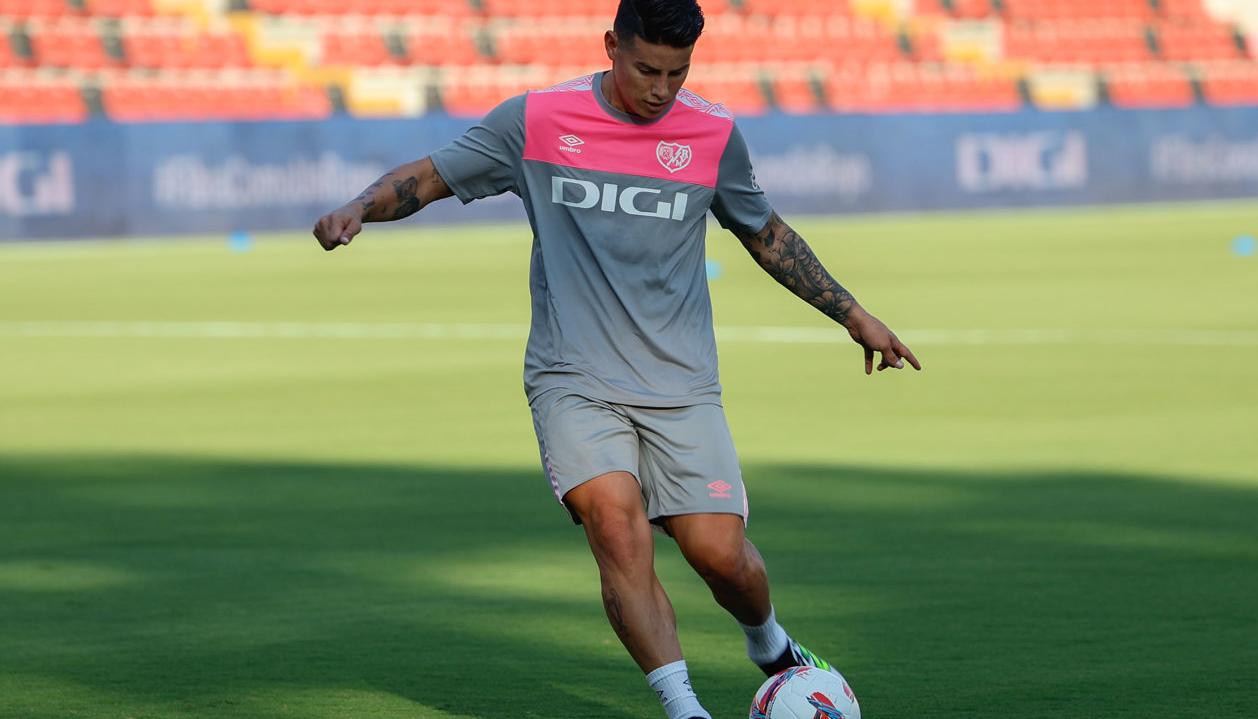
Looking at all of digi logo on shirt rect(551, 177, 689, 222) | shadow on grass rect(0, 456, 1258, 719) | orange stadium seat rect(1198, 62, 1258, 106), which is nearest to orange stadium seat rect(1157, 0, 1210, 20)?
orange stadium seat rect(1198, 62, 1258, 106)

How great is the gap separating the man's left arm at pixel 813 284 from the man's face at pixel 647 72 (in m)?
0.55

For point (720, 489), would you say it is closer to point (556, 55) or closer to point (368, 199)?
point (368, 199)

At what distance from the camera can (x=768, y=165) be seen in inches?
1494

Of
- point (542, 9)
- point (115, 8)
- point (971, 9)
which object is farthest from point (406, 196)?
point (971, 9)

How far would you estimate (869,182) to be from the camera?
39.1 m

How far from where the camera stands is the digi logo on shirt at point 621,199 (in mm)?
5883

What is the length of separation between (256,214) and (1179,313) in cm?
1695

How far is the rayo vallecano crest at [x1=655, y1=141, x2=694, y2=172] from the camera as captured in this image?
233 inches

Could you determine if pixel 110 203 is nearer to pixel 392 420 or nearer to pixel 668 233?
pixel 392 420

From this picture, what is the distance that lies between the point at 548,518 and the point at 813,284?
11.9 ft

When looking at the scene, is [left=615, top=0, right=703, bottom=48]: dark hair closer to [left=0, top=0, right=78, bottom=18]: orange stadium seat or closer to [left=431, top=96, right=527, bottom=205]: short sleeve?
[left=431, top=96, right=527, bottom=205]: short sleeve

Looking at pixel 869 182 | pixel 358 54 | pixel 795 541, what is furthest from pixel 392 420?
pixel 358 54

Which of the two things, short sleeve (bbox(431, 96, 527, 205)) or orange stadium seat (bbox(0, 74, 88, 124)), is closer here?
short sleeve (bbox(431, 96, 527, 205))

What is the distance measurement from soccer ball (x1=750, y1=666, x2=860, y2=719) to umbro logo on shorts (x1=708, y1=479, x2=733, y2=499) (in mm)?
480
